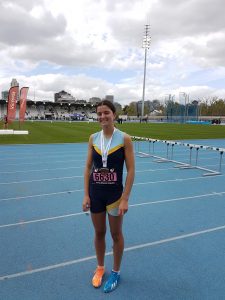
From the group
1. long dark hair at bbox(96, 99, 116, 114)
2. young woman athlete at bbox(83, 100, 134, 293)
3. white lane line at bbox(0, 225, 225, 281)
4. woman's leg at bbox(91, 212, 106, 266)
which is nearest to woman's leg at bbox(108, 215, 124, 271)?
young woman athlete at bbox(83, 100, 134, 293)

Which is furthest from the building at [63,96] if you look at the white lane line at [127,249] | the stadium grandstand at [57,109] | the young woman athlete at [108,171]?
the young woman athlete at [108,171]

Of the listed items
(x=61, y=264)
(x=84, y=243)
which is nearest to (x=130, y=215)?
(x=84, y=243)

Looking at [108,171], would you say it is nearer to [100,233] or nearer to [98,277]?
[100,233]

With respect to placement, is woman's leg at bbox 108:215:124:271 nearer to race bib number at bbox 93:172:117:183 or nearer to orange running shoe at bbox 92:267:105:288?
orange running shoe at bbox 92:267:105:288

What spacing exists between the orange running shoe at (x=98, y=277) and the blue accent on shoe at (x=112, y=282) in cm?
10

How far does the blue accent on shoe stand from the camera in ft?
10.5

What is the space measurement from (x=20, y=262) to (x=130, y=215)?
2.37 meters

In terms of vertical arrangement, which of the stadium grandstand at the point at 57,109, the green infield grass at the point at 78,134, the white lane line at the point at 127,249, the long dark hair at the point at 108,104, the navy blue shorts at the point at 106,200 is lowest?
the white lane line at the point at 127,249

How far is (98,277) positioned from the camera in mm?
3377

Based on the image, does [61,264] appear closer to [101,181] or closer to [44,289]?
[44,289]

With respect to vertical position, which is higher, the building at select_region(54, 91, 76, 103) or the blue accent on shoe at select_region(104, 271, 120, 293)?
the building at select_region(54, 91, 76, 103)

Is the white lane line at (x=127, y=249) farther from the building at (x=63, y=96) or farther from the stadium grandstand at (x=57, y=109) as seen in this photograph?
the building at (x=63, y=96)

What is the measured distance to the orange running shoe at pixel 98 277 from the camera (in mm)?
3296

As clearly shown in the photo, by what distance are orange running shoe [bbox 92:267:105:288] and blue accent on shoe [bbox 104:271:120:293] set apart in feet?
0.33
